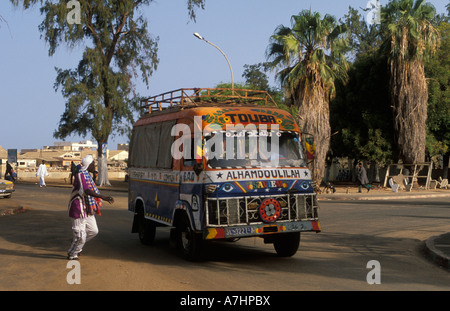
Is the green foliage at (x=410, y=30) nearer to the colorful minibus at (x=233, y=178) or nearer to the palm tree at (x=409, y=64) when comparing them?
the palm tree at (x=409, y=64)

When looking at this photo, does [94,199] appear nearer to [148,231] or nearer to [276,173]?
[148,231]

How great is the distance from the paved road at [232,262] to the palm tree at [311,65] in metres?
19.0

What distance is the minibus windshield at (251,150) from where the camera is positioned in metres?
9.98

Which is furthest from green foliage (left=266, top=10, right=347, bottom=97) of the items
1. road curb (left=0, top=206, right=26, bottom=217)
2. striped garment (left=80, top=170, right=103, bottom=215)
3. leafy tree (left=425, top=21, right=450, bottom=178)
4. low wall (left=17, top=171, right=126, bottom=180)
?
low wall (left=17, top=171, right=126, bottom=180)

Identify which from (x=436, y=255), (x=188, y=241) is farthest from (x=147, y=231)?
(x=436, y=255)

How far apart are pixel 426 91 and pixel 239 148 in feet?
102

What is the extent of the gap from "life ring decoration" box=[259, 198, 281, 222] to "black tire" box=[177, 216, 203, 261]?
116 cm

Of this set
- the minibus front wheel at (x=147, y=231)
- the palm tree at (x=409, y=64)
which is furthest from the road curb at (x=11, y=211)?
the palm tree at (x=409, y=64)

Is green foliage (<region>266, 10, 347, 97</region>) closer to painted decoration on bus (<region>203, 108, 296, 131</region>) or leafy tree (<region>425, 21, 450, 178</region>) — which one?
leafy tree (<region>425, 21, 450, 178</region>)

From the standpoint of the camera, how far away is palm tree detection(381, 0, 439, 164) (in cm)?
3656

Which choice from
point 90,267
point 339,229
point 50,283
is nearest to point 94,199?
point 90,267

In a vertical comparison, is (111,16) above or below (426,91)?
above

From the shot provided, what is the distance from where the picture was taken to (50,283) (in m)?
8.22

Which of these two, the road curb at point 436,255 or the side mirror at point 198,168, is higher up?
the side mirror at point 198,168
